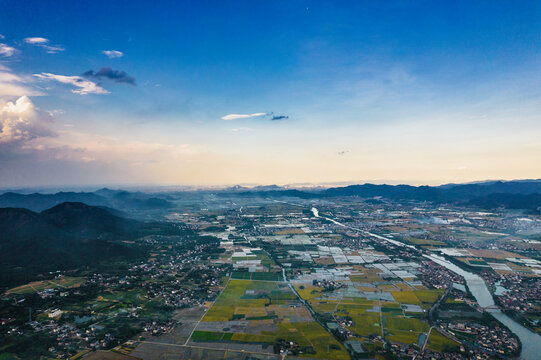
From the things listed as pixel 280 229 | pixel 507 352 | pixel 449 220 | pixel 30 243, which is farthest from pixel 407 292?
pixel 449 220

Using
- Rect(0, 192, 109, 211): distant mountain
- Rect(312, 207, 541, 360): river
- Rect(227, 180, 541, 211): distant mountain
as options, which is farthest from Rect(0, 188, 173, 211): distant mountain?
Rect(312, 207, 541, 360): river

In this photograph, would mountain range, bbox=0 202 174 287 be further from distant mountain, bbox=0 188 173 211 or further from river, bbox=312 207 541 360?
distant mountain, bbox=0 188 173 211

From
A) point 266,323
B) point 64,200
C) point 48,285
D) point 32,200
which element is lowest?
point 266,323

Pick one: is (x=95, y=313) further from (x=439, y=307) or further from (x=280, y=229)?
(x=280, y=229)

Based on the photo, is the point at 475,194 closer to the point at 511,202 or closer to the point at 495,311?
the point at 511,202

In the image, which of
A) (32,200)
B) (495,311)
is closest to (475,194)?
(495,311)

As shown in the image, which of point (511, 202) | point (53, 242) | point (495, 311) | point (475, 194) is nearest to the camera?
point (495, 311)

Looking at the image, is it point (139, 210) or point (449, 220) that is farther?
point (139, 210)

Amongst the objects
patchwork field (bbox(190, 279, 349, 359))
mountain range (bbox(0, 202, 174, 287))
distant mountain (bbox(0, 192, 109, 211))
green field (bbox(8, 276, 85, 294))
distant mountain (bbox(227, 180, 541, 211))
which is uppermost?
distant mountain (bbox(227, 180, 541, 211))
